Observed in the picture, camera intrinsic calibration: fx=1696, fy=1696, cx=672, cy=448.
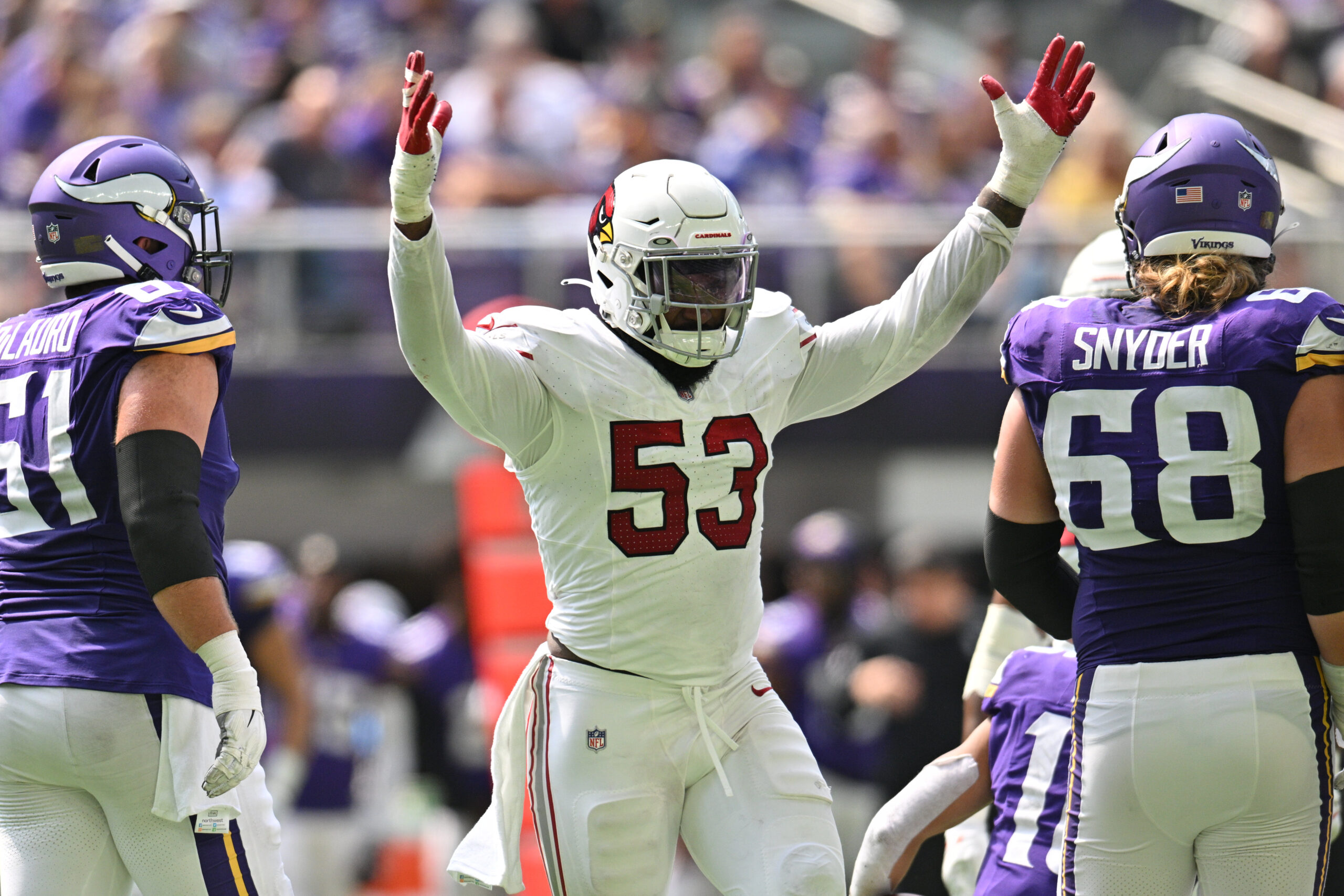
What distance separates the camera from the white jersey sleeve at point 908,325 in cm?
373

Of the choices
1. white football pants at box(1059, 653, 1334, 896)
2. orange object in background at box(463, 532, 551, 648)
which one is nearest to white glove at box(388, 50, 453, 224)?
white football pants at box(1059, 653, 1334, 896)

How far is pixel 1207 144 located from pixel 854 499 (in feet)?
17.9

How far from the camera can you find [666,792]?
137 inches

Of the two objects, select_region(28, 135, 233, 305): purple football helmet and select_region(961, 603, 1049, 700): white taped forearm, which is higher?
select_region(28, 135, 233, 305): purple football helmet

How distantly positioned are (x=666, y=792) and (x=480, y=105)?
686cm

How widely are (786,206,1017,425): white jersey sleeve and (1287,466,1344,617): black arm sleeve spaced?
967mm

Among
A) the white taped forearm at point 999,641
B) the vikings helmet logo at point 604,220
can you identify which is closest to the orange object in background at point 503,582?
the white taped forearm at point 999,641

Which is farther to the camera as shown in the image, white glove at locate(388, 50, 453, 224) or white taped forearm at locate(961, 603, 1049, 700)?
white taped forearm at locate(961, 603, 1049, 700)

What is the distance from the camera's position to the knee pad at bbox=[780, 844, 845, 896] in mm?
3324

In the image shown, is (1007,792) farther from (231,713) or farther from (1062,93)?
(231,713)

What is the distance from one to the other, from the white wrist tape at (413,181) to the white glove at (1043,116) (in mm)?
1187

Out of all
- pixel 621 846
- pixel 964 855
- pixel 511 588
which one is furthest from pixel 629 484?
pixel 511 588

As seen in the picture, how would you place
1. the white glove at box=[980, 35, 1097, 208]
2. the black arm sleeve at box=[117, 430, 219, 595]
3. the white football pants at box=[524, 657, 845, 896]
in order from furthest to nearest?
the white glove at box=[980, 35, 1097, 208]
the white football pants at box=[524, 657, 845, 896]
the black arm sleeve at box=[117, 430, 219, 595]

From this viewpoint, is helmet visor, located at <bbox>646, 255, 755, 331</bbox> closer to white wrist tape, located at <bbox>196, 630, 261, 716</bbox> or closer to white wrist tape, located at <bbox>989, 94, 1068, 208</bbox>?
white wrist tape, located at <bbox>989, 94, 1068, 208</bbox>
